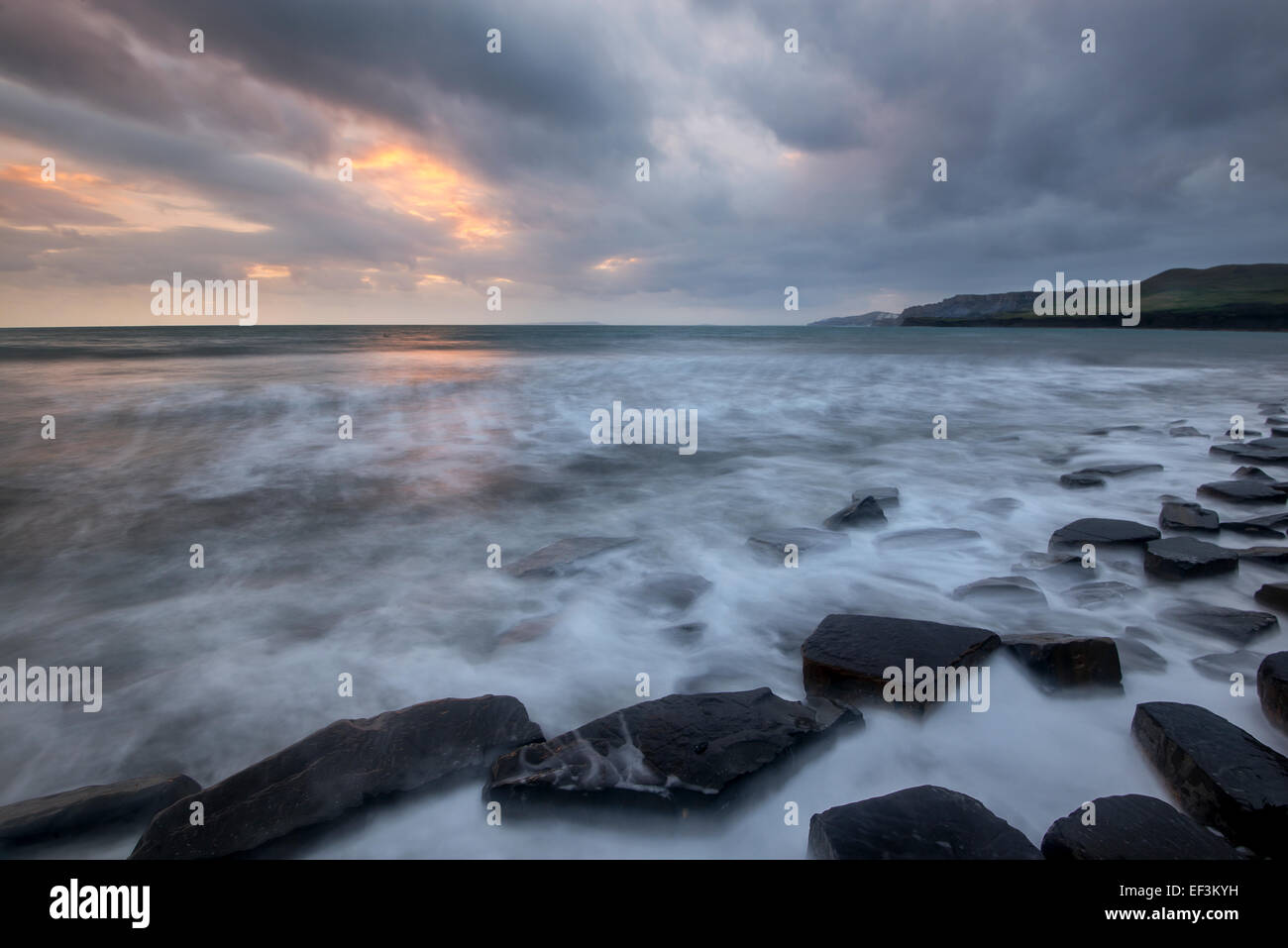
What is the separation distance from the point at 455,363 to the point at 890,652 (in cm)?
2363

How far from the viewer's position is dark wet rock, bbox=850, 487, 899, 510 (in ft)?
18.4

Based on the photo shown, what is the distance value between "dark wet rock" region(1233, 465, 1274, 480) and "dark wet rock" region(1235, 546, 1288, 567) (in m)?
2.40

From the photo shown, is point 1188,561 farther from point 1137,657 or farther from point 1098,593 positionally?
point 1137,657

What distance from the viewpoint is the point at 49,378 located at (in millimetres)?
15945

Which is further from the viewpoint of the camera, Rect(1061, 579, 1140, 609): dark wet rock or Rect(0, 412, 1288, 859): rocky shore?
Rect(1061, 579, 1140, 609): dark wet rock

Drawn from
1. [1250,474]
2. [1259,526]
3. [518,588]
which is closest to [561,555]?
[518,588]

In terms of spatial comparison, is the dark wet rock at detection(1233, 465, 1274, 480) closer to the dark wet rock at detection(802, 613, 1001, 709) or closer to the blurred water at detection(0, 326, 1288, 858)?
the blurred water at detection(0, 326, 1288, 858)

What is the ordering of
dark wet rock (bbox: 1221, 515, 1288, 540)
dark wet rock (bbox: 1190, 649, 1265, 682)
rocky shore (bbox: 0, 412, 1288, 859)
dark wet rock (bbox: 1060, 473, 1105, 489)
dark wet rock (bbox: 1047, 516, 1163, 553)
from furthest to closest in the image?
1. dark wet rock (bbox: 1060, 473, 1105, 489)
2. dark wet rock (bbox: 1221, 515, 1288, 540)
3. dark wet rock (bbox: 1047, 516, 1163, 553)
4. dark wet rock (bbox: 1190, 649, 1265, 682)
5. rocky shore (bbox: 0, 412, 1288, 859)

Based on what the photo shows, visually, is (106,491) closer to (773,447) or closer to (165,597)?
(165,597)

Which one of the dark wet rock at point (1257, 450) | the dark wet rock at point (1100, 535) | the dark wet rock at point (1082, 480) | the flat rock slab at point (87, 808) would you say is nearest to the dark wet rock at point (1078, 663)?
the dark wet rock at point (1100, 535)

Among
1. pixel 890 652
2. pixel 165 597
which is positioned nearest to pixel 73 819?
pixel 165 597

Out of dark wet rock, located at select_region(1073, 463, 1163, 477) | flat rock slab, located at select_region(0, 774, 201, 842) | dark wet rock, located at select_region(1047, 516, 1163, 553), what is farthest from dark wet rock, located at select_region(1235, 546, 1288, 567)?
flat rock slab, located at select_region(0, 774, 201, 842)

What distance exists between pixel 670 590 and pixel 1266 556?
3.70 m

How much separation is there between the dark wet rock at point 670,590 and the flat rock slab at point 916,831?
201cm
